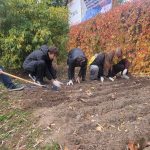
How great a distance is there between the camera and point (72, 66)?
9258 mm

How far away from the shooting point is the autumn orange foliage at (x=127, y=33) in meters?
10.2

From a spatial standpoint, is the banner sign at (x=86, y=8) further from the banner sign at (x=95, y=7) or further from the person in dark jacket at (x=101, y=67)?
the person in dark jacket at (x=101, y=67)

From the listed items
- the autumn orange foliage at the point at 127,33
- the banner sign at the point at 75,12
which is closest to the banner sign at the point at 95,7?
the banner sign at the point at 75,12

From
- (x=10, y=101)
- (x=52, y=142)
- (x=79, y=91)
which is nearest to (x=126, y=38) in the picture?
(x=79, y=91)

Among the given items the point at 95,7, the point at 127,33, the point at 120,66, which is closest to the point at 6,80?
the point at 120,66

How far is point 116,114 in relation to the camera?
5969 mm

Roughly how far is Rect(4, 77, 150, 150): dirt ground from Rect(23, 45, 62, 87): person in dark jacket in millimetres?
661

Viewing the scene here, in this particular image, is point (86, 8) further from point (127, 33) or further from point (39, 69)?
point (39, 69)

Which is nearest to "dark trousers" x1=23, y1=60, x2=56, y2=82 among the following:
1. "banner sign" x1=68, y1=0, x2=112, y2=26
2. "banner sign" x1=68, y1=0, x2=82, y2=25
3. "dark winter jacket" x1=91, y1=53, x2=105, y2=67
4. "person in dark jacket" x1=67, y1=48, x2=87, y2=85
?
"person in dark jacket" x1=67, y1=48, x2=87, y2=85

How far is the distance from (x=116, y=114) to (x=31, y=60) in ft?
11.9

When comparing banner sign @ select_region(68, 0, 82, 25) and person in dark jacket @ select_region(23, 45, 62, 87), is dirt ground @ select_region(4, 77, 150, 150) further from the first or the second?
banner sign @ select_region(68, 0, 82, 25)

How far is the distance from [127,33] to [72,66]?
2471mm

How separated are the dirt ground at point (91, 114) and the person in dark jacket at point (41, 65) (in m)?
0.66

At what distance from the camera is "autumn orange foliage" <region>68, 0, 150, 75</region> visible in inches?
400
